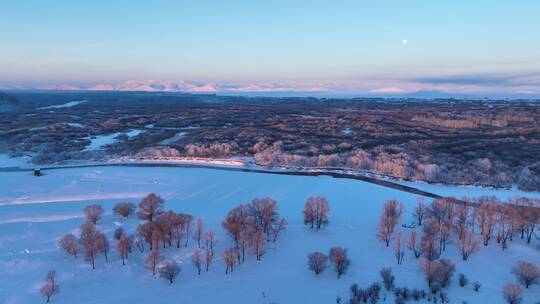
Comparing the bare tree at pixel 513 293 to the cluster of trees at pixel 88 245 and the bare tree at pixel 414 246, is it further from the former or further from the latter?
the cluster of trees at pixel 88 245

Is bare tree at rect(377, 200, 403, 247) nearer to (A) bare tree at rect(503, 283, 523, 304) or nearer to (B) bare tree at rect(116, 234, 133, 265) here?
(A) bare tree at rect(503, 283, 523, 304)

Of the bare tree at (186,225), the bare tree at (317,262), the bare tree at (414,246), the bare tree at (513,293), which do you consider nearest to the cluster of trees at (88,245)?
the bare tree at (186,225)

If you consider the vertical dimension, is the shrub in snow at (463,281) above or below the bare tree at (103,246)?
below

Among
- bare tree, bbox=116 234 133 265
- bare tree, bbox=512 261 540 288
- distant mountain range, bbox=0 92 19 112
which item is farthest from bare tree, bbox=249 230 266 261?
distant mountain range, bbox=0 92 19 112

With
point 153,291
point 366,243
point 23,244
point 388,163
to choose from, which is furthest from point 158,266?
point 388,163

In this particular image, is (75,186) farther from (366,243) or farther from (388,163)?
(388,163)

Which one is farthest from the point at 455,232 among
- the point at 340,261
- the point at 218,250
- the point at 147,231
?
the point at 147,231
